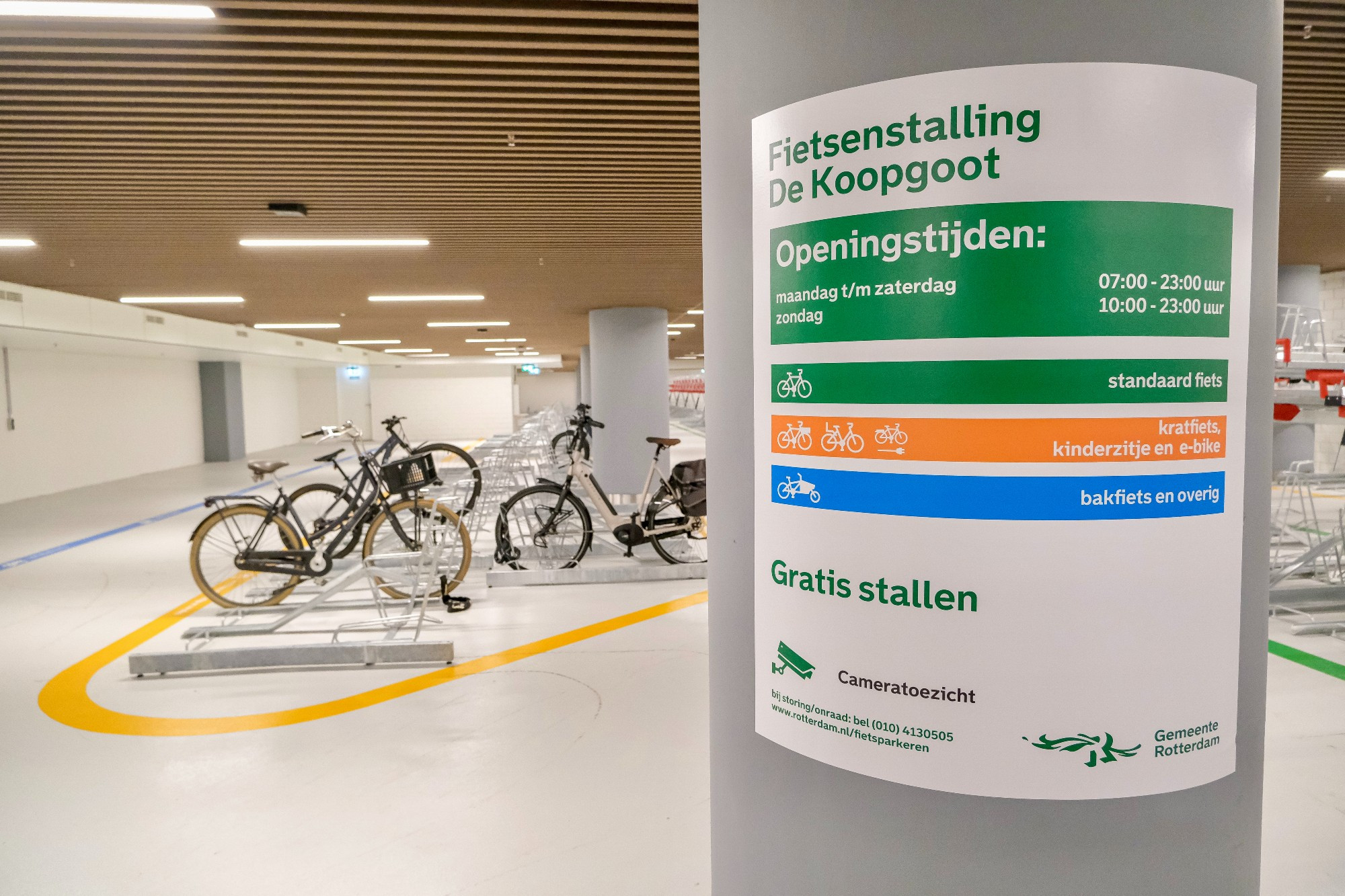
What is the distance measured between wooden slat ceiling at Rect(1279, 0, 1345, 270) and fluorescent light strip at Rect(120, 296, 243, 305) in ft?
34.1

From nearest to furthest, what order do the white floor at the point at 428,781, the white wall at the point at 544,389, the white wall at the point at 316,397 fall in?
the white floor at the point at 428,781 → the white wall at the point at 316,397 → the white wall at the point at 544,389

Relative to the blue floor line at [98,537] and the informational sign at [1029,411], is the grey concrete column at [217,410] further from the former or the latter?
the informational sign at [1029,411]

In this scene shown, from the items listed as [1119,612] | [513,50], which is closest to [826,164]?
[1119,612]

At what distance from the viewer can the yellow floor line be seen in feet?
12.3

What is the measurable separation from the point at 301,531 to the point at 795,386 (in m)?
5.27

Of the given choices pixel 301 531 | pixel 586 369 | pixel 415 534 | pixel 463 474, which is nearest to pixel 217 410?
pixel 586 369

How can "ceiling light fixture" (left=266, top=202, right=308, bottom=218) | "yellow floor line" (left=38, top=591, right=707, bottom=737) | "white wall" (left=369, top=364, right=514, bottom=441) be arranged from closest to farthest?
1. "yellow floor line" (left=38, top=591, right=707, bottom=737)
2. "ceiling light fixture" (left=266, top=202, right=308, bottom=218)
3. "white wall" (left=369, top=364, right=514, bottom=441)

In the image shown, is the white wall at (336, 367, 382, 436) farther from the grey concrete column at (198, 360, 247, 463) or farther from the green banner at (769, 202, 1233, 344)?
the green banner at (769, 202, 1233, 344)

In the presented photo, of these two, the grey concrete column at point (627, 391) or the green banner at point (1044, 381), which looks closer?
the green banner at point (1044, 381)

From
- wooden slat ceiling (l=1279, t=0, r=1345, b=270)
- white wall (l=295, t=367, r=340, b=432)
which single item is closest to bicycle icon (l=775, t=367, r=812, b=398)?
wooden slat ceiling (l=1279, t=0, r=1345, b=270)

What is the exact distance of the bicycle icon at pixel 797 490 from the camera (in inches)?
48.8

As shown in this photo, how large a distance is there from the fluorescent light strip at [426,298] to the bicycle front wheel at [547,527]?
4.32 meters

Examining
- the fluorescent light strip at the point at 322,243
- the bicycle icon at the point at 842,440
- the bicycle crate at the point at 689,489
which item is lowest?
the bicycle crate at the point at 689,489

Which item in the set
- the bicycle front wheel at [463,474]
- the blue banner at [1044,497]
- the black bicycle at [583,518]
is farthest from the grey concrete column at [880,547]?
the black bicycle at [583,518]
